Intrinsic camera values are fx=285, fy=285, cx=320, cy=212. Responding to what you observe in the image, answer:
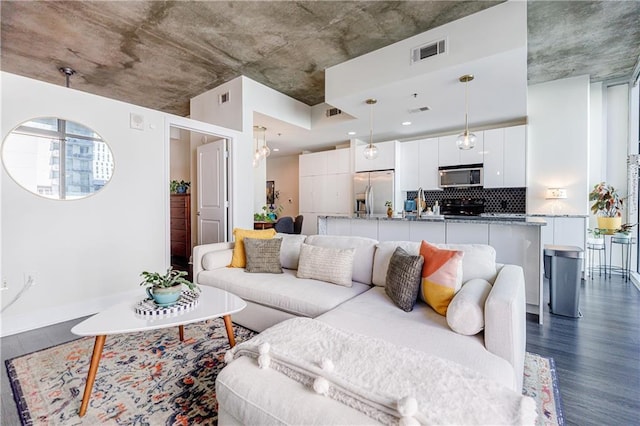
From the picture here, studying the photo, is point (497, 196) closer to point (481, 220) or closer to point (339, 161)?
point (481, 220)

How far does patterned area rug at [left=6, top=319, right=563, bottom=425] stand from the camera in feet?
5.05

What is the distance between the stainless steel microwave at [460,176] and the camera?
5.21 meters

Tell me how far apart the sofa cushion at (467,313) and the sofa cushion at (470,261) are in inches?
14.3

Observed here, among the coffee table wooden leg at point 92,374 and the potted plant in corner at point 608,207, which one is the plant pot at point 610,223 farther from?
the coffee table wooden leg at point 92,374

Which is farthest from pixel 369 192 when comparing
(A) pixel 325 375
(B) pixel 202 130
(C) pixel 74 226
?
(A) pixel 325 375

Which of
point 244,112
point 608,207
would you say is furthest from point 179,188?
point 608,207

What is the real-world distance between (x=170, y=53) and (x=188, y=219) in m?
2.76

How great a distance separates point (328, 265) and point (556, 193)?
442 cm

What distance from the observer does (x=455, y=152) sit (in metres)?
5.43

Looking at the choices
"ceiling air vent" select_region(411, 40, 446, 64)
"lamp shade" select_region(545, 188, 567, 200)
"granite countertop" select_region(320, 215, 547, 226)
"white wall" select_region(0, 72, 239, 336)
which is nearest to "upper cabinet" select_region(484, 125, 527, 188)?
"lamp shade" select_region(545, 188, 567, 200)

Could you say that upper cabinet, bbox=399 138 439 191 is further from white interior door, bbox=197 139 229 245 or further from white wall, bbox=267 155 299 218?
white interior door, bbox=197 139 229 245

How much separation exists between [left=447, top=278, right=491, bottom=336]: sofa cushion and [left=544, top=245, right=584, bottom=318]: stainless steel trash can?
73.5 inches

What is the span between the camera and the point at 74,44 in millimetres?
3611

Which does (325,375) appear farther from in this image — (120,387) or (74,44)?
(74,44)
